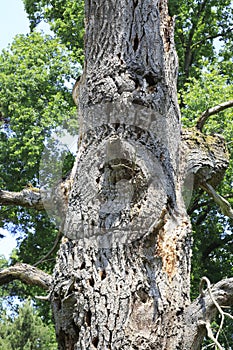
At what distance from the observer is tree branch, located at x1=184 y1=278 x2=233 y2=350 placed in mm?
3027

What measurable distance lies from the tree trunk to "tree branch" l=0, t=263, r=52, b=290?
40 cm

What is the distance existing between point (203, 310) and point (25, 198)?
1.72m

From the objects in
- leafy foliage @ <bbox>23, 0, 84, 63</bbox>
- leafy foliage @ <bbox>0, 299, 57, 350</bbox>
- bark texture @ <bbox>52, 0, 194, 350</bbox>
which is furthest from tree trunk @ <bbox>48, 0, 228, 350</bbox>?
leafy foliage @ <bbox>0, 299, 57, 350</bbox>

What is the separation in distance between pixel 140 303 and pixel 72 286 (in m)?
0.39

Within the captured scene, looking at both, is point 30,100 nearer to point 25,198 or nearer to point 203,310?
point 25,198

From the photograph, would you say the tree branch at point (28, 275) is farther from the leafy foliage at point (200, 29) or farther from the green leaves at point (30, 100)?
the leafy foliage at point (200, 29)

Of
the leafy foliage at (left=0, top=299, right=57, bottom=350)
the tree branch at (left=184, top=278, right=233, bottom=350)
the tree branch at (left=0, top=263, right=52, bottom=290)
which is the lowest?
the tree branch at (left=184, top=278, right=233, bottom=350)

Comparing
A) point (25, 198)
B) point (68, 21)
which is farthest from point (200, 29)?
point (25, 198)

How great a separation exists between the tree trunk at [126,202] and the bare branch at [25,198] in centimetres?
68

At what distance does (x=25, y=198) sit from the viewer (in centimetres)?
420

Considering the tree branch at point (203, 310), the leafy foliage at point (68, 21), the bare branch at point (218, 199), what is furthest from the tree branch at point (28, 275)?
the leafy foliage at point (68, 21)

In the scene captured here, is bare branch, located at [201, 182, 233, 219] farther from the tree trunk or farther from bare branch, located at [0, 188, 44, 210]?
bare branch, located at [0, 188, 44, 210]

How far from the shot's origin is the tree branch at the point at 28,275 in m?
3.63

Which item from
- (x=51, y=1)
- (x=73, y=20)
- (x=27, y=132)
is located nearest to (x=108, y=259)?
(x=27, y=132)
